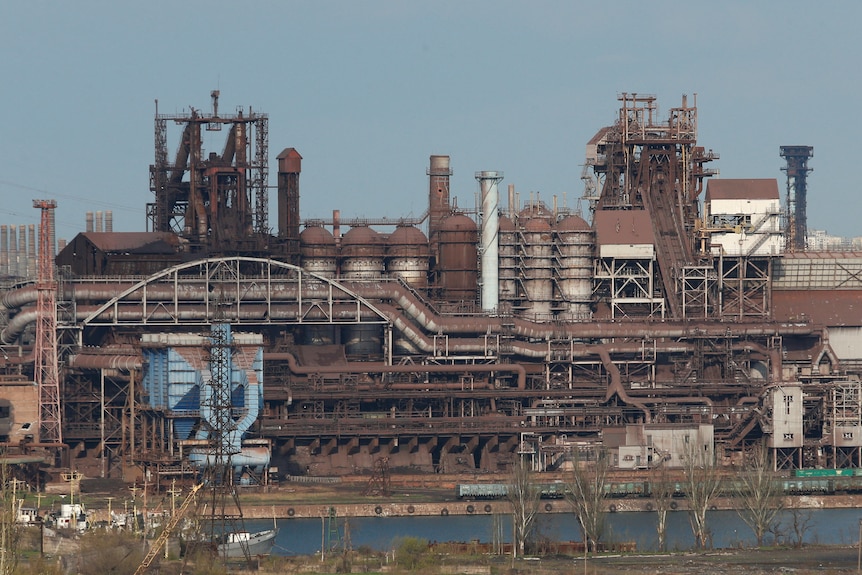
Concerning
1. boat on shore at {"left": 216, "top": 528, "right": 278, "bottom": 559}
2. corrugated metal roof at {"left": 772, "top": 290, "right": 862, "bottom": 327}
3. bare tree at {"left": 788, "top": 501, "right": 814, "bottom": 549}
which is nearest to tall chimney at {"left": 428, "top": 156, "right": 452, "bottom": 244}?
corrugated metal roof at {"left": 772, "top": 290, "right": 862, "bottom": 327}

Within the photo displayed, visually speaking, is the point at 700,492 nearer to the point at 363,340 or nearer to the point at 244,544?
the point at 244,544

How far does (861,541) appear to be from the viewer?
12088 centimetres

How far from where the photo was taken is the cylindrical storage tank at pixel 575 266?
17925cm

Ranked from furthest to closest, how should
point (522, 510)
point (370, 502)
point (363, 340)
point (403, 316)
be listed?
1. point (363, 340)
2. point (403, 316)
3. point (370, 502)
4. point (522, 510)

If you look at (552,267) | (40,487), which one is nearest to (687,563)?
(40,487)

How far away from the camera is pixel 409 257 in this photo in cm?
18188

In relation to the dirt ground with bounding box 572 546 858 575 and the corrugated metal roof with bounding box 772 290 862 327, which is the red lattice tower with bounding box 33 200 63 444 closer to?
the dirt ground with bounding box 572 546 858 575

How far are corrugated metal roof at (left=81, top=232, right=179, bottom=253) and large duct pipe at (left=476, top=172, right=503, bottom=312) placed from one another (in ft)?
76.3

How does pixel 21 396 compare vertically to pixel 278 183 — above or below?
below

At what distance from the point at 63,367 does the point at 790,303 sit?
192 ft

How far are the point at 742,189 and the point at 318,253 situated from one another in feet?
110

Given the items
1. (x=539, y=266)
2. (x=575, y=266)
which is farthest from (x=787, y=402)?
(x=539, y=266)

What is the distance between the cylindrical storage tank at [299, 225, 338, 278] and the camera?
7136 inches

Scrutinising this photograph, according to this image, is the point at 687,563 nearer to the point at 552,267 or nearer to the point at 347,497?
the point at 347,497
